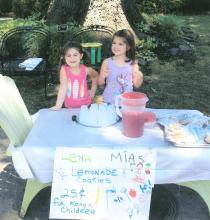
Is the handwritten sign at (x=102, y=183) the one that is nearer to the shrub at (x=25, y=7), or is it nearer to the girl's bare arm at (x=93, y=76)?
the girl's bare arm at (x=93, y=76)

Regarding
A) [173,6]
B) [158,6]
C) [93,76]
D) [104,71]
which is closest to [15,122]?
[93,76]

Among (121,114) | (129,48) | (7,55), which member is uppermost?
(129,48)

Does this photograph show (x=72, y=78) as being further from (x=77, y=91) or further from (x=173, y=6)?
(x=173, y=6)

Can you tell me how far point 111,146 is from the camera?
9.14 ft

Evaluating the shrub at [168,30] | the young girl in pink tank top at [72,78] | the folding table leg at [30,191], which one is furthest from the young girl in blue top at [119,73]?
the shrub at [168,30]

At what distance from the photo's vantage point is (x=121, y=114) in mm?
3143

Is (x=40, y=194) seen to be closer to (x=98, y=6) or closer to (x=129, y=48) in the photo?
(x=129, y=48)

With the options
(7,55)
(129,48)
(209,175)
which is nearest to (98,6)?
(7,55)

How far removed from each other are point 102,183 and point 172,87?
154 inches

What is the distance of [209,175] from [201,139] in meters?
0.25

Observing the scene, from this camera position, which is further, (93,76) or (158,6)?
(158,6)

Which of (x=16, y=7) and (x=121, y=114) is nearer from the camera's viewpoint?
(x=121, y=114)

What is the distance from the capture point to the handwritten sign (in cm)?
275

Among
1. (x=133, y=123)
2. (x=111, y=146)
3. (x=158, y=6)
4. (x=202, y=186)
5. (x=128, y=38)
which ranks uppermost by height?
(x=128, y=38)
